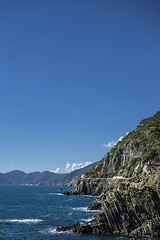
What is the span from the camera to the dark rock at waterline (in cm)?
5916

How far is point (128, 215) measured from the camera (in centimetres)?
6091

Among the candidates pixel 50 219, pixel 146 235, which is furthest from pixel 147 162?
pixel 146 235

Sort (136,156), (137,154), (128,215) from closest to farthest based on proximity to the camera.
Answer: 1. (128,215)
2. (137,154)
3. (136,156)

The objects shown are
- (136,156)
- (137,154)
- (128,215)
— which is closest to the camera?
(128,215)

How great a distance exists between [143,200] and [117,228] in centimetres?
1029

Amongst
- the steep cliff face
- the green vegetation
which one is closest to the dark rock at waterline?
the green vegetation

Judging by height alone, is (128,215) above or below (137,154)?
below

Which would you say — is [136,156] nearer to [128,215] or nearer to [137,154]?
[137,154]

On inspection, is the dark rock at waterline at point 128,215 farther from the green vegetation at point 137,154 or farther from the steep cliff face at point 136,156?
the steep cliff face at point 136,156

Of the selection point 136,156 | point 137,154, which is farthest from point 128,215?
point 136,156

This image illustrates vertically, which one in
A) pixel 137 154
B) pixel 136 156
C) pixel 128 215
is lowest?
pixel 128 215

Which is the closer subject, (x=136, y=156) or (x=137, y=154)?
(x=137, y=154)

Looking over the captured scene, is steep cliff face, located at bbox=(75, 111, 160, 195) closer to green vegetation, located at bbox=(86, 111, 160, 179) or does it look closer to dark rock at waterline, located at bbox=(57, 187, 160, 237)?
green vegetation, located at bbox=(86, 111, 160, 179)

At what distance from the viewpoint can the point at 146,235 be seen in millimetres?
55062
